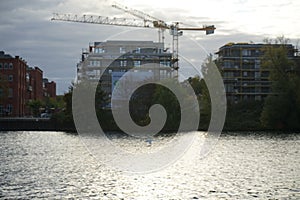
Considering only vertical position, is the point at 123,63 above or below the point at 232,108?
above

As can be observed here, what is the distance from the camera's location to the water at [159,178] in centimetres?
2781

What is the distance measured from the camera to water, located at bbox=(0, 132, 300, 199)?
91.2 ft

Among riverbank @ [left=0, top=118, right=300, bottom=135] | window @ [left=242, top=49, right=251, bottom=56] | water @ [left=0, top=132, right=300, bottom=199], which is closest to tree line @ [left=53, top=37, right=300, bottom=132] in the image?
riverbank @ [left=0, top=118, right=300, bottom=135]

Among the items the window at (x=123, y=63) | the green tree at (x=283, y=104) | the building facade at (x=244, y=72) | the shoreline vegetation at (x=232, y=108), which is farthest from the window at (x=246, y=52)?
the green tree at (x=283, y=104)

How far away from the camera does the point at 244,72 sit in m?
130

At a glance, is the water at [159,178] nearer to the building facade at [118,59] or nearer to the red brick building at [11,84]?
the red brick building at [11,84]

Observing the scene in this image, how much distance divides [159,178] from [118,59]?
365 ft

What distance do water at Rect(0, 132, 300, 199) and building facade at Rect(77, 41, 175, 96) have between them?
90.8m

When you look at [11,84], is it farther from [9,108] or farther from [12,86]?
[9,108]

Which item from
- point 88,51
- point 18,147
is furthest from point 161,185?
point 88,51

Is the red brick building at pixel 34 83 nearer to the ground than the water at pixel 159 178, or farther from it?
farther from it

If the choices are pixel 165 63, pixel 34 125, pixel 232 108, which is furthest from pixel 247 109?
pixel 165 63

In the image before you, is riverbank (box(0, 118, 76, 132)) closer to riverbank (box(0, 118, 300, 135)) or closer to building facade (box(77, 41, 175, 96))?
riverbank (box(0, 118, 300, 135))

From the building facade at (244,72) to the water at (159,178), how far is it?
79.4 m
